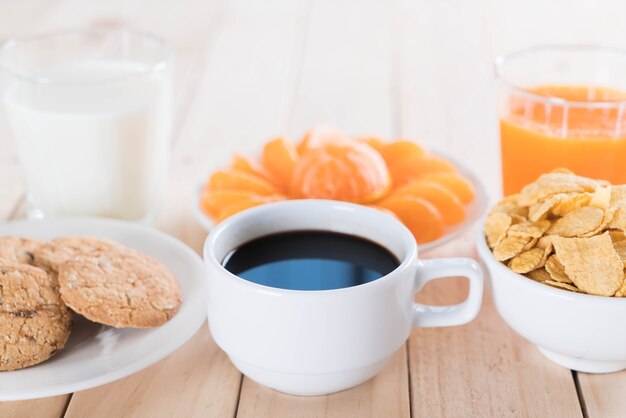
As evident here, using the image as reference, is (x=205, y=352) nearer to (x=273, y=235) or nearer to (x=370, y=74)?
(x=273, y=235)

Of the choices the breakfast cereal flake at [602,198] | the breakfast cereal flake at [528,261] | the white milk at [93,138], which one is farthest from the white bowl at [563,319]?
the white milk at [93,138]

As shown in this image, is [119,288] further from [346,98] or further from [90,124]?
[346,98]

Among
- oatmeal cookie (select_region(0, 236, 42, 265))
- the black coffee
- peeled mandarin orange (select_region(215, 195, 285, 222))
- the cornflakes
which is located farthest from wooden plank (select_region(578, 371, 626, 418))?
oatmeal cookie (select_region(0, 236, 42, 265))

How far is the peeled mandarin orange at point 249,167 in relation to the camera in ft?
4.15

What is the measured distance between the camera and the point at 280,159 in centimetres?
127

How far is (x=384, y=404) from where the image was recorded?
2.94 feet

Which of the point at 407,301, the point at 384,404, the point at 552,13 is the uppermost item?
the point at 407,301

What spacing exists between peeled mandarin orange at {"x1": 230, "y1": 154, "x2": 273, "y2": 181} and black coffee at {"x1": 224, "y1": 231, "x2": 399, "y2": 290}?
32 cm

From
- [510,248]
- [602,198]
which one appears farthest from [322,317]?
[602,198]

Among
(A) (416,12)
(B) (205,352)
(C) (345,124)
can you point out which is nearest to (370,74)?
(C) (345,124)

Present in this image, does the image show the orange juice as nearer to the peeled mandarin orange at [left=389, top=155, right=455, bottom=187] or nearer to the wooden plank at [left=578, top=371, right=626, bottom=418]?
the peeled mandarin orange at [left=389, top=155, right=455, bottom=187]

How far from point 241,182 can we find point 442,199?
0.28m

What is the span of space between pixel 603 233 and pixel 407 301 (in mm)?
214

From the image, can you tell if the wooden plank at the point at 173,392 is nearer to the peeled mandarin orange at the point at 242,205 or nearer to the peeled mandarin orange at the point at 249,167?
the peeled mandarin orange at the point at 242,205
